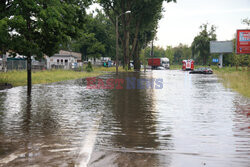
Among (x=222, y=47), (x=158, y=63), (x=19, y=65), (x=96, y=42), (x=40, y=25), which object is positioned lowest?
(x=19, y=65)

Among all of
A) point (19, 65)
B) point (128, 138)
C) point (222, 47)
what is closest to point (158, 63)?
point (222, 47)

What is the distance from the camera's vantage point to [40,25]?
61.6 ft

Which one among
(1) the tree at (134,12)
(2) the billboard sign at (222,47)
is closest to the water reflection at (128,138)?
(1) the tree at (134,12)

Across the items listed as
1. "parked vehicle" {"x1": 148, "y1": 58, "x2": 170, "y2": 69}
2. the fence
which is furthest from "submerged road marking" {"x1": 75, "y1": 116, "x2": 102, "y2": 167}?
"parked vehicle" {"x1": 148, "y1": 58, "x2": 170, "y2": 69}

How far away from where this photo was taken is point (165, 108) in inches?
527

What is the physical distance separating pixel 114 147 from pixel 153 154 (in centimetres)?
89

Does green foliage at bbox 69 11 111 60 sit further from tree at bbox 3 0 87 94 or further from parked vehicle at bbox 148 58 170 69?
tree at bbox 3 0 87 94

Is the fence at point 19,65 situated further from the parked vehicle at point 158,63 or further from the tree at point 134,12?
the parked vehicle at point 158,63

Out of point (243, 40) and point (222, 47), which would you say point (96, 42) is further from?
point (243, 40)

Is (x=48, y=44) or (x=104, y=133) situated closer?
(x=104, y=133)

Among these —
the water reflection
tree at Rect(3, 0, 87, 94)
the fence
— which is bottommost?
the water reflection

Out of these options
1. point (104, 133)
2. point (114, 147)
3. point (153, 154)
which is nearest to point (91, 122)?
point (104, 133)

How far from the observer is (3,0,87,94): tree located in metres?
18.4

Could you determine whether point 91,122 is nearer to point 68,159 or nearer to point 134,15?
point 68,159
